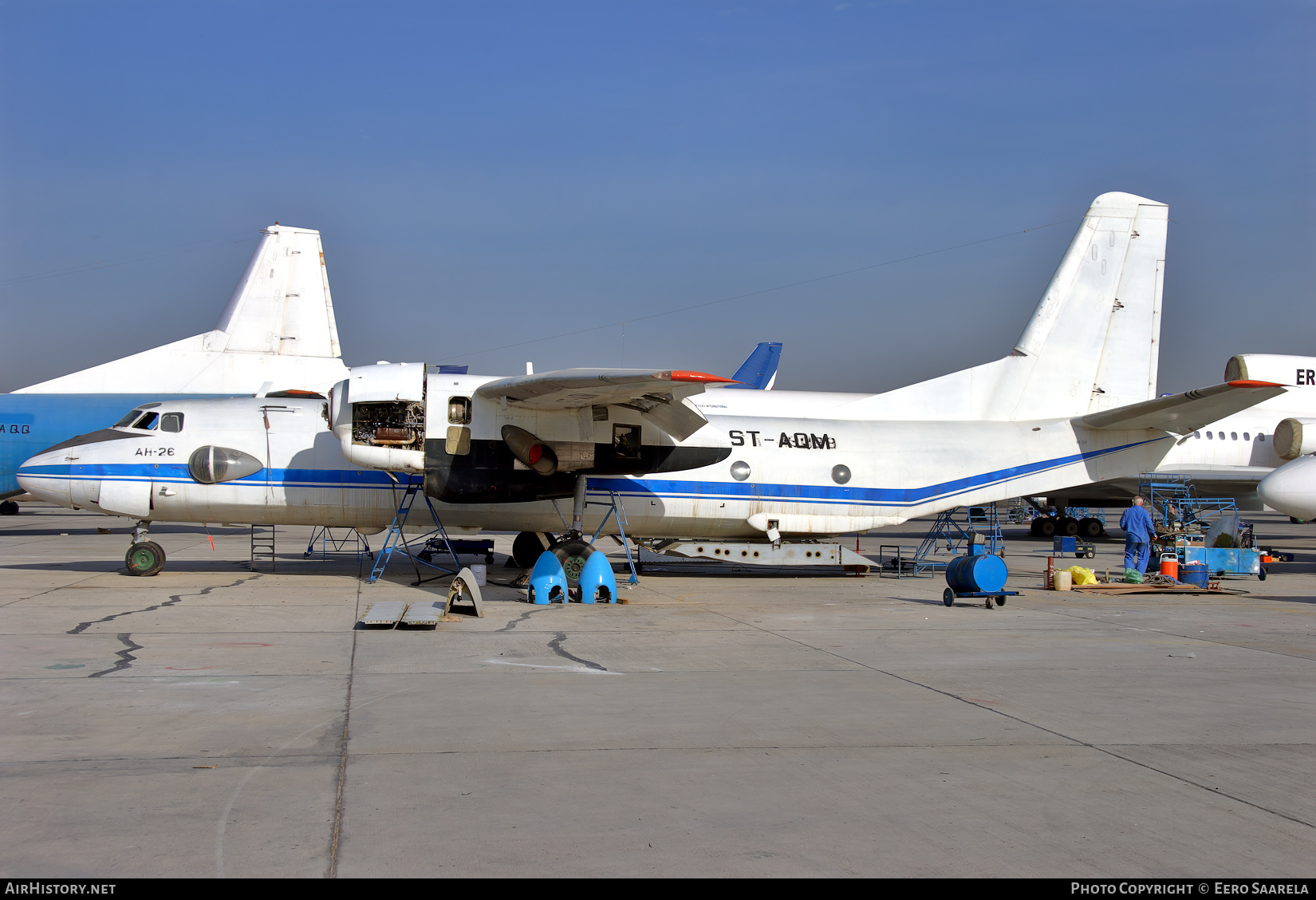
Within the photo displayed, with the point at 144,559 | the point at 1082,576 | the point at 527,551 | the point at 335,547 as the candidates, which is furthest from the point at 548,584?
the point at 335,547

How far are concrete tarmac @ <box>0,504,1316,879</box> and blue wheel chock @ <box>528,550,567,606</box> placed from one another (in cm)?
→ 103

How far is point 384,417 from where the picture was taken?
15.5 metres

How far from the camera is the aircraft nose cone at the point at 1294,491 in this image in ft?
63.3

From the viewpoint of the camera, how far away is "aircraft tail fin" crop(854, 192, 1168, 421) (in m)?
18.9

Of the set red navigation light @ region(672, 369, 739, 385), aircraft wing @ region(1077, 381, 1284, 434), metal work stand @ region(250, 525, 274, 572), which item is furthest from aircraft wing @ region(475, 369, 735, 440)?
aircraft wing @ region(1077, 381, 1284, 434)

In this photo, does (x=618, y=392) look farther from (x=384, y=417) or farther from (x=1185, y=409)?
(x=1185, y=409)

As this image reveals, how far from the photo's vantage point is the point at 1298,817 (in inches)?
209

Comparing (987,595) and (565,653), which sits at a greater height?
(987,595)

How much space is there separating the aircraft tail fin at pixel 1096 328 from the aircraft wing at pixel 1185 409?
29.3 inches

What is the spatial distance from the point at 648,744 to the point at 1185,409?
14.1 m

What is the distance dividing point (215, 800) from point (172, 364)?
1057 inches

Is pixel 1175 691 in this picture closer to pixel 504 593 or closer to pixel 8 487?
pixel 504 593

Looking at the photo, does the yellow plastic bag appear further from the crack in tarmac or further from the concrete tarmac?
the crack in tarmac

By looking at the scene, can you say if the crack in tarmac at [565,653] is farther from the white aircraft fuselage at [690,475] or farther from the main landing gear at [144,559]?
the main landing gear at [144,559]
